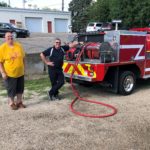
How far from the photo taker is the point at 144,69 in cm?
893

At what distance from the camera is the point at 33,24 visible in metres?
51.5

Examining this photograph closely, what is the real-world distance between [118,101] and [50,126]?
2413mm

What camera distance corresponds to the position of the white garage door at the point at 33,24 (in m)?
50.8

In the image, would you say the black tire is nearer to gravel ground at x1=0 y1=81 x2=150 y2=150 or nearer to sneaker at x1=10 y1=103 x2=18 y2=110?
gravel ground at x1=0 y1=81 x2=150 y2=150

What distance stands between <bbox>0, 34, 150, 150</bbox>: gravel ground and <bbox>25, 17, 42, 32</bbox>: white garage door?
43.7 m

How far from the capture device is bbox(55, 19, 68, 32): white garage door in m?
54.6

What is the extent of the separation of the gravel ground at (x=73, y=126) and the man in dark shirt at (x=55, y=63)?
0.35 m

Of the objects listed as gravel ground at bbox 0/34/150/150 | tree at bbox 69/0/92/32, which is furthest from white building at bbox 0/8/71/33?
gravel ground at bbox 0/34/150/150

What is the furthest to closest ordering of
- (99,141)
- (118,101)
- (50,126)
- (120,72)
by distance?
(120,72) < (118,101) < (50,126) < (99,141)

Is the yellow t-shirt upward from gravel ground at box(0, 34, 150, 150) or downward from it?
upward

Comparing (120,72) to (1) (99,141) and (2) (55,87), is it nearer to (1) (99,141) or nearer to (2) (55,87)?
(2) (55,87)

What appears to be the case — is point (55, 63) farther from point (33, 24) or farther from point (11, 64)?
point (33, 24)

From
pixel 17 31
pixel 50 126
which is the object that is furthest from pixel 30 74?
pixel 17 31

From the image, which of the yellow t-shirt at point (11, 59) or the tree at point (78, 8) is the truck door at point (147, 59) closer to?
the yellow t-shirt at point (11, 59)
